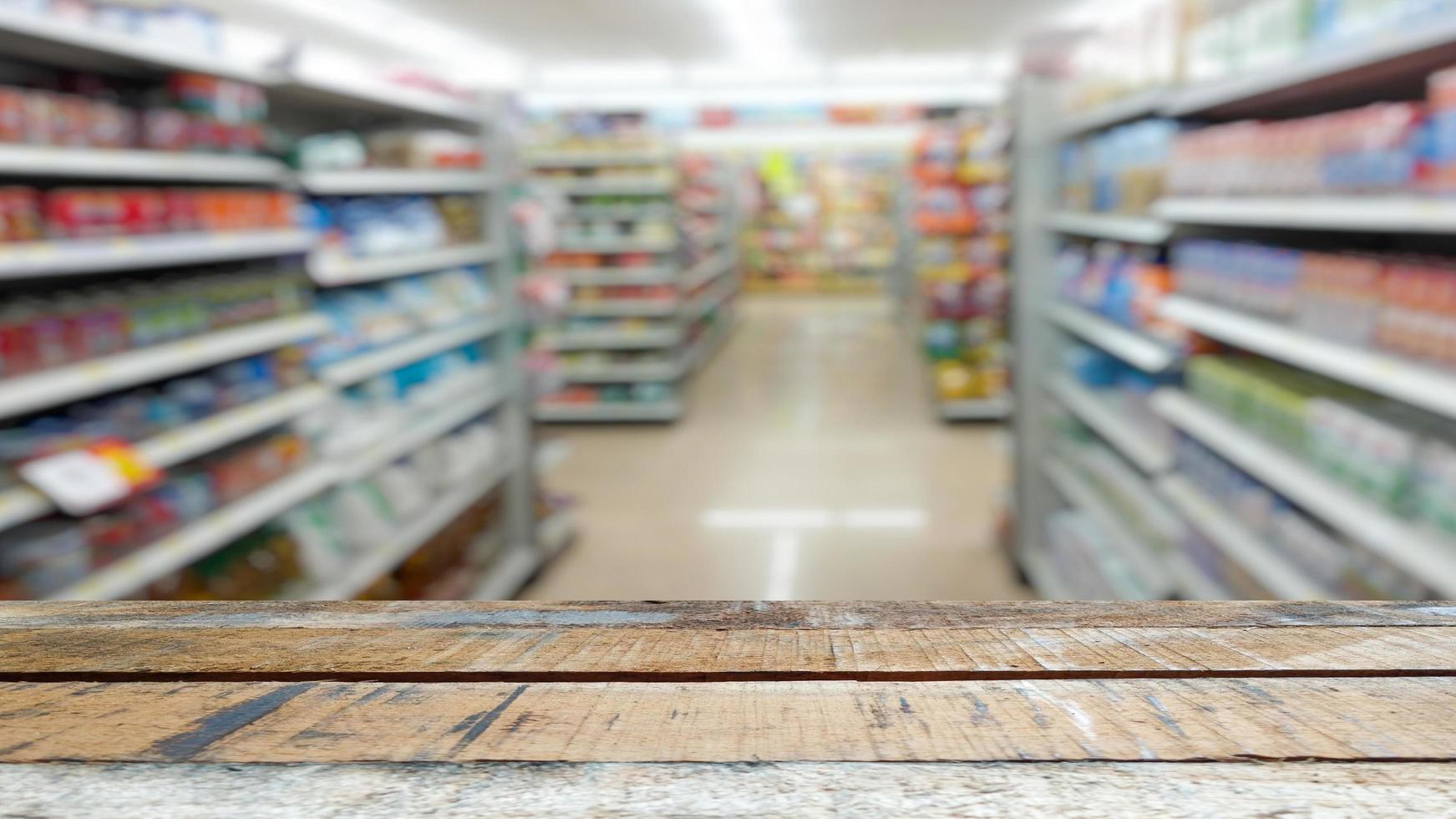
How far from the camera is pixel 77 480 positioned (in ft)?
7.83

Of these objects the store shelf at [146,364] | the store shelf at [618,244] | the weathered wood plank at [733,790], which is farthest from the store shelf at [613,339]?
the weathered wood plank at [733,790]

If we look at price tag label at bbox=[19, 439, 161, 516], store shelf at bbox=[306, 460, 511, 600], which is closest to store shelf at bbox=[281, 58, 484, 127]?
price tag label at bbox=[19, 439, 161, 516]

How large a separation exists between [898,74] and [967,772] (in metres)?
16.4

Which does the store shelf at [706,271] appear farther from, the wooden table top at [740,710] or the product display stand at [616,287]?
the wooden table top at [740,710]

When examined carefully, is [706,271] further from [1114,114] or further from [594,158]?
[1114,114]

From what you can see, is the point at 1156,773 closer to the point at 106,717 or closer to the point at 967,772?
the point at 967,772

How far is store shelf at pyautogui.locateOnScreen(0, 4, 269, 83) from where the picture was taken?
231 cm

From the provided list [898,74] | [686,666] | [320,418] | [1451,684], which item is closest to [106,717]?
[686,666]

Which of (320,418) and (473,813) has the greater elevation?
(473,813)

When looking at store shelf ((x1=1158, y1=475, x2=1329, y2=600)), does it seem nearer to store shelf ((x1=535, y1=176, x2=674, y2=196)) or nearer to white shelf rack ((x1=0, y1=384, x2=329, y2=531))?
white shelf rack ((x1=0, y1=384, x2=329, y2=531))

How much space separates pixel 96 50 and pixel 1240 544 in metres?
2.91

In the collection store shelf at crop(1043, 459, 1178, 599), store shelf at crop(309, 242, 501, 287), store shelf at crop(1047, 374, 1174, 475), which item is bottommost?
store shelf at crop(1043, 459, 1178, 599)

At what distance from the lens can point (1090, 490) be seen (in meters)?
4.58

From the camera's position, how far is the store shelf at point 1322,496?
2.07 meters
